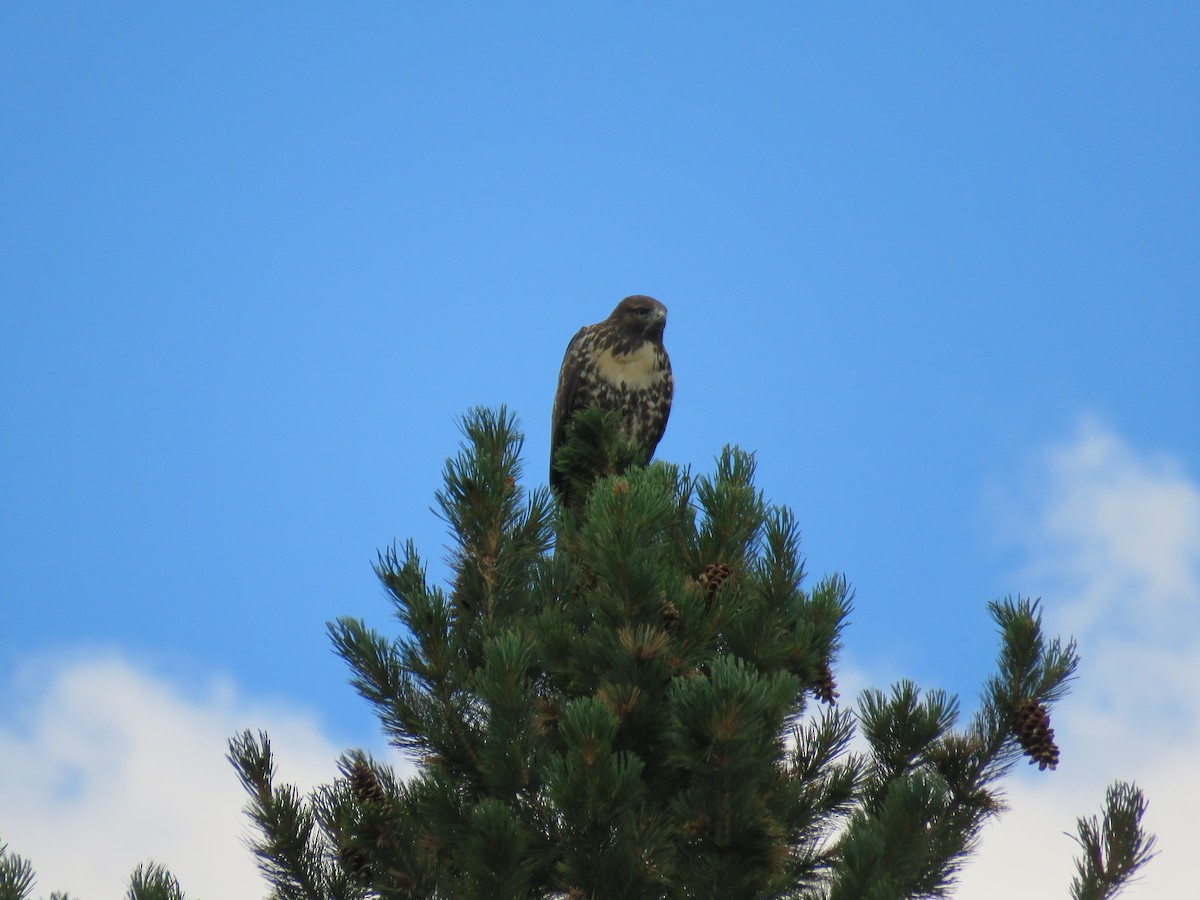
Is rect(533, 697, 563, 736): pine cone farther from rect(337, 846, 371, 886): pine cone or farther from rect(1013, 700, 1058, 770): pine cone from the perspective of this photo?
rect(1013, 700, 1058, 770): pine cone

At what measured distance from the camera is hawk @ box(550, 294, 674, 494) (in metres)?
8.94

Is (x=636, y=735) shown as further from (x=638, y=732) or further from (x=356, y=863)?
(x=356, y=863)

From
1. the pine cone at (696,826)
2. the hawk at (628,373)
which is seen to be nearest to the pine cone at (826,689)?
the pine cone at (696,826)

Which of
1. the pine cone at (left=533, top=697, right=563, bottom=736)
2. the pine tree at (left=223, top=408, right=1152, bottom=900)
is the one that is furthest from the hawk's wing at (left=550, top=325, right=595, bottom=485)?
the pine cone at (left=533, top=697, right=563, bottom=736)

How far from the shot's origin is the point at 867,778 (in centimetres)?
462

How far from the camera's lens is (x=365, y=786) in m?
4.29

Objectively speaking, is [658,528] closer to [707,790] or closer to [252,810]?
[707,790]

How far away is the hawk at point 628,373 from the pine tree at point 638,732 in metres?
3.84

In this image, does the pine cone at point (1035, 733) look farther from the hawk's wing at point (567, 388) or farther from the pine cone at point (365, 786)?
the hawk's wing at point (567, 388)

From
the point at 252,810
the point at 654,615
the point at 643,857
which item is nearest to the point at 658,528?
the point at 654,615

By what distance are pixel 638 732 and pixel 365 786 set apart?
98cm

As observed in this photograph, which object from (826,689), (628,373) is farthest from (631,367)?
(826,689)

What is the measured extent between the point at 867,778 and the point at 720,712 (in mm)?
1481

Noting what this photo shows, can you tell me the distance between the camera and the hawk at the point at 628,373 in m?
8.94
